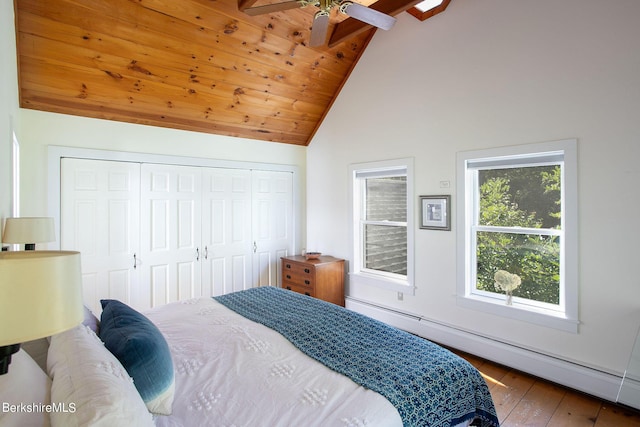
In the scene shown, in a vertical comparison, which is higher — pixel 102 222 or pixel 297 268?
pixel 102 222

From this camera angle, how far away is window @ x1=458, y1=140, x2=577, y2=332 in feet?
8.88

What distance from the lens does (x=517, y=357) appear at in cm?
295

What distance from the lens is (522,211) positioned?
3031mm

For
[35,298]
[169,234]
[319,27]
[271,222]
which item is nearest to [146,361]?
[35,298]

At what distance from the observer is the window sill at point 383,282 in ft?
12.5

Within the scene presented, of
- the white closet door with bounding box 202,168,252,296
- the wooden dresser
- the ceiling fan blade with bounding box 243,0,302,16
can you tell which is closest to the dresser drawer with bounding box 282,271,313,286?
the wooden dresser

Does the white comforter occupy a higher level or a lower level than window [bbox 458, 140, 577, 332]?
lower

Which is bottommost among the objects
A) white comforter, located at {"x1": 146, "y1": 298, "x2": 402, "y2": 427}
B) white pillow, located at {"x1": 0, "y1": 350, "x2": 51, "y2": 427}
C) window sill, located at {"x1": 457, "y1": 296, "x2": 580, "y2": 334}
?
window sill, located at {"x1": 457, "y1": 296, "x2": 580, "y2": 334}

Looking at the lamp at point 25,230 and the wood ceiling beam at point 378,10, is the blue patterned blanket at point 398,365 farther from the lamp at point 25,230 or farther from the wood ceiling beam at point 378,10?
the wood ceiling beam at point 378,10

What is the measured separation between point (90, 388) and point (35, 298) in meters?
0.36

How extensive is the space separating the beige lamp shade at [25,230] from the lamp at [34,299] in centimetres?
165

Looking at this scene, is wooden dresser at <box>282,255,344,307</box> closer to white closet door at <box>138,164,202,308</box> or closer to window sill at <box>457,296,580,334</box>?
white closet door at <box>138,164,202,308</box>

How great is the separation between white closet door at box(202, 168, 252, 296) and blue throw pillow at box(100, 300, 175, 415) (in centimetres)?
266

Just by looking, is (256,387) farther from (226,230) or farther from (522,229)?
(226,230)
